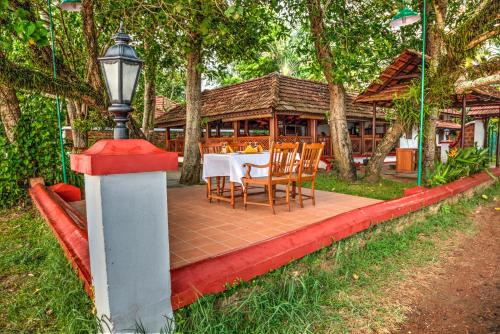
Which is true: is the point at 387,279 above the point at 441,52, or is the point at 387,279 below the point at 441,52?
below

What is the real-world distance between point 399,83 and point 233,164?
6289 millimetres

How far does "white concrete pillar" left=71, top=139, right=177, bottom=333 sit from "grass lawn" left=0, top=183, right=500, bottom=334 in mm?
300

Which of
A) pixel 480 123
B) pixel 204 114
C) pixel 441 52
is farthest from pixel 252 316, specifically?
pixel 480 123

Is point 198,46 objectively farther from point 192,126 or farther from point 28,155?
point 28,155

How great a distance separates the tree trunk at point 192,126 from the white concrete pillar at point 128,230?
6260 millimetres

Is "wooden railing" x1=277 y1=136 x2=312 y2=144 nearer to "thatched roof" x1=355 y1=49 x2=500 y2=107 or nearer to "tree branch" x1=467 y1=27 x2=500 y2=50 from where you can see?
"thatched roof" x1=355 y1=49 x2=500 y2=107

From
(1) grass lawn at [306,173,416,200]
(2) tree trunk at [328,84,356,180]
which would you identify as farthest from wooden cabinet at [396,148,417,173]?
(2) tree trunk at [328,84,356,180]

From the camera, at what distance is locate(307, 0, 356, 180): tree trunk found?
7.45 m

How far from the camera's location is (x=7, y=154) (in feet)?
19.1

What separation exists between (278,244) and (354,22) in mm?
6832

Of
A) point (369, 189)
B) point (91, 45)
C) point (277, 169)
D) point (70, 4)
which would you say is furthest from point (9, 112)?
point (369, 189)

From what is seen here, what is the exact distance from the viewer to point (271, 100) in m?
11.7

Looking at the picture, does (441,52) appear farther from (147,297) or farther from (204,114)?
(204,114)

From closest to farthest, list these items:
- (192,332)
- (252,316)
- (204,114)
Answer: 1. (192,332)
2. (252,316)
3. (204,114)
